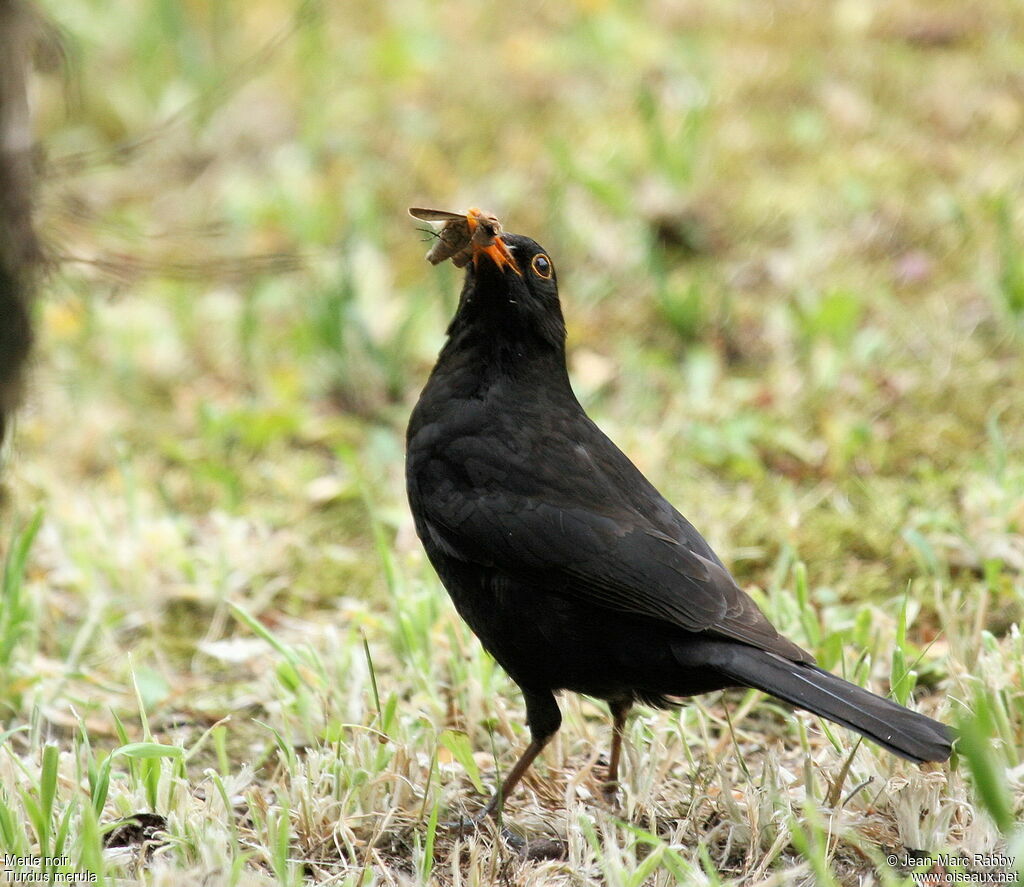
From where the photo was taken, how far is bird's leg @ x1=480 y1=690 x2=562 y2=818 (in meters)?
3.46

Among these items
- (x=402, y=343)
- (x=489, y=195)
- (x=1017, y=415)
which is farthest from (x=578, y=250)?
(x=1017, y=415)

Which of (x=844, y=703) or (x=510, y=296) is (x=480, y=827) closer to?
(x=844, y=703)

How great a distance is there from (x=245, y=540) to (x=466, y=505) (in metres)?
1.64

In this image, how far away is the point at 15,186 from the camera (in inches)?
148

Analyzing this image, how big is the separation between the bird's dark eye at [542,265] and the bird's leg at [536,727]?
1228mm

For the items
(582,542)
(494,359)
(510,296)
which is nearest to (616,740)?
(582,542)

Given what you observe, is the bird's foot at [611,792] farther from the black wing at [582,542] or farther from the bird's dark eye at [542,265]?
the bird's dark eye at [542,265]

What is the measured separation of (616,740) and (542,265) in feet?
4.55

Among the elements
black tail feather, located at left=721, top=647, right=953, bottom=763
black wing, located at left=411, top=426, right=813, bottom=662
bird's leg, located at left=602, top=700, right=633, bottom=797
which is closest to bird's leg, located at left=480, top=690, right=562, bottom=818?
bird's leg, located at left=602, top=700, right=633, bottom=797

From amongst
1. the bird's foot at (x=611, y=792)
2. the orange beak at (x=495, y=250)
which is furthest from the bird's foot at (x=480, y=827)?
the orange beak at (x=495, y=250)

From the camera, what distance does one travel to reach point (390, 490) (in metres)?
5.30

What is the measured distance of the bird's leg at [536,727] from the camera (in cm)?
346

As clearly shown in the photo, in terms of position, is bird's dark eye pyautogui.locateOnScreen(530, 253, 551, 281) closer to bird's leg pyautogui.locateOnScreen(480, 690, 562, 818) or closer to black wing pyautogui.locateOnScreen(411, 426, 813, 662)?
black wing pyautogui.locateOnScreen(411, 426, 813, 662)

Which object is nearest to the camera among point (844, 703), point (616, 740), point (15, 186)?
point (844, 703)
